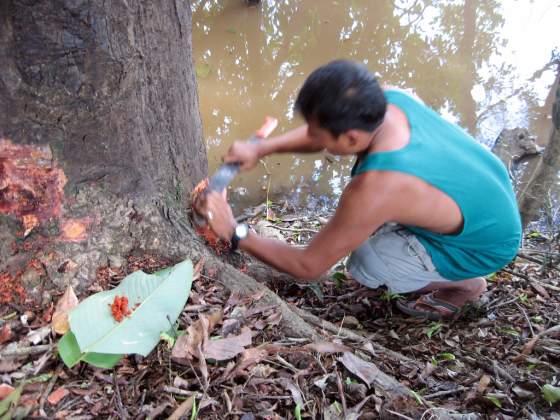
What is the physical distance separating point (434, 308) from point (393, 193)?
1143mm

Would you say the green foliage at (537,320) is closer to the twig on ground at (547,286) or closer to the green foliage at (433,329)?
the twig on ground at (547,286)

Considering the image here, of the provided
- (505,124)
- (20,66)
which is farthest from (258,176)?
(505,124)

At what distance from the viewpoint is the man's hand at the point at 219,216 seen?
6.07 ft

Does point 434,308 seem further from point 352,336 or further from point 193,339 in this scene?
point 193,339

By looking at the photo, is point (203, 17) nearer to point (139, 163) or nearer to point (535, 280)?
point (139, 163)

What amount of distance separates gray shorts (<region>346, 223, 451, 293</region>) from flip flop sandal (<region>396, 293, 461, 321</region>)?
10cm

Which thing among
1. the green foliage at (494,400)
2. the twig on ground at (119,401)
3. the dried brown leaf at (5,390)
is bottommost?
the green foliage at (494,400)

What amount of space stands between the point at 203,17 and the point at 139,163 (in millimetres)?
4710

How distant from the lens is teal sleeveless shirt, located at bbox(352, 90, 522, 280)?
5.25ft

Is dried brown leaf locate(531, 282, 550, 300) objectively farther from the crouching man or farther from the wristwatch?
the wristwatch

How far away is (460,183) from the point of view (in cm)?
171

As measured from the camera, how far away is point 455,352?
2064 mm

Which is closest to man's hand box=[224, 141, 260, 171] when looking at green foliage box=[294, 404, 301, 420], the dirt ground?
the dirt ground

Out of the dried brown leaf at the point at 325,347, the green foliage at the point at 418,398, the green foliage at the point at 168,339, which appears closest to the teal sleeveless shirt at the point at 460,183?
the dried brown leaf at the point at 325,347
